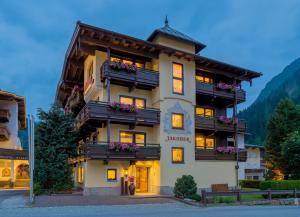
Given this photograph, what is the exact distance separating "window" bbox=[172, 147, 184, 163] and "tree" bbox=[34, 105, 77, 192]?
851 centimetres

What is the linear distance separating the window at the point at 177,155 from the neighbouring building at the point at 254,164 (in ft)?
76.8

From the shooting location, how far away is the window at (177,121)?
29.5m

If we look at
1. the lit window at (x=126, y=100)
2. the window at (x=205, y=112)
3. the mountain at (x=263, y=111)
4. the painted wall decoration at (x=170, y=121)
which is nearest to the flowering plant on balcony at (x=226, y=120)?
the window at (x=205, y=112)

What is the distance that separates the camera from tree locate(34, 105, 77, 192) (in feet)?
87.1

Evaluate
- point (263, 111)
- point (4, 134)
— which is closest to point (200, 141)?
point (4, 134)

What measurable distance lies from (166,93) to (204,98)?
5.74 metres

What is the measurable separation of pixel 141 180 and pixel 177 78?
947cm

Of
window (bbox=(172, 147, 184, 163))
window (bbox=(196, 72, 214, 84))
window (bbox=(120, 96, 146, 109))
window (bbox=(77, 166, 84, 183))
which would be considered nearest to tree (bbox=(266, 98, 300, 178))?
window (bbox=(196, 72, 214, 84))

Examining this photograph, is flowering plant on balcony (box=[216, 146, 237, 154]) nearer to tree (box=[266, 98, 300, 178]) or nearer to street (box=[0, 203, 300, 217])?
tree (box=[266, 98, 300, 178])

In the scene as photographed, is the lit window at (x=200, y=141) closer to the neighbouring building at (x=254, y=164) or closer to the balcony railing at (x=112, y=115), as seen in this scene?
the balcony railing at (x=112, y=115)

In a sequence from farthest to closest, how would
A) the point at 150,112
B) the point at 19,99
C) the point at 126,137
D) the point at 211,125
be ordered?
the point at 19,99 < the point at 211,125 < the point at 126,137 < the point at 150,112

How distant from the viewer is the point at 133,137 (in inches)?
1120

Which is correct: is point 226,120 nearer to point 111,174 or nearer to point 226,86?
point 226,86

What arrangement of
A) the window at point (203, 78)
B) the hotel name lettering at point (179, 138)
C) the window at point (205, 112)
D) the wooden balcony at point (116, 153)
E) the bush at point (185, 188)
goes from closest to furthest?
the bush at point (185, 188) < the wooden balcony at point (116, 153) < the hotel name lettering at point (179, 138) < the window at point (205, 112) < the window at point (203, 78)
